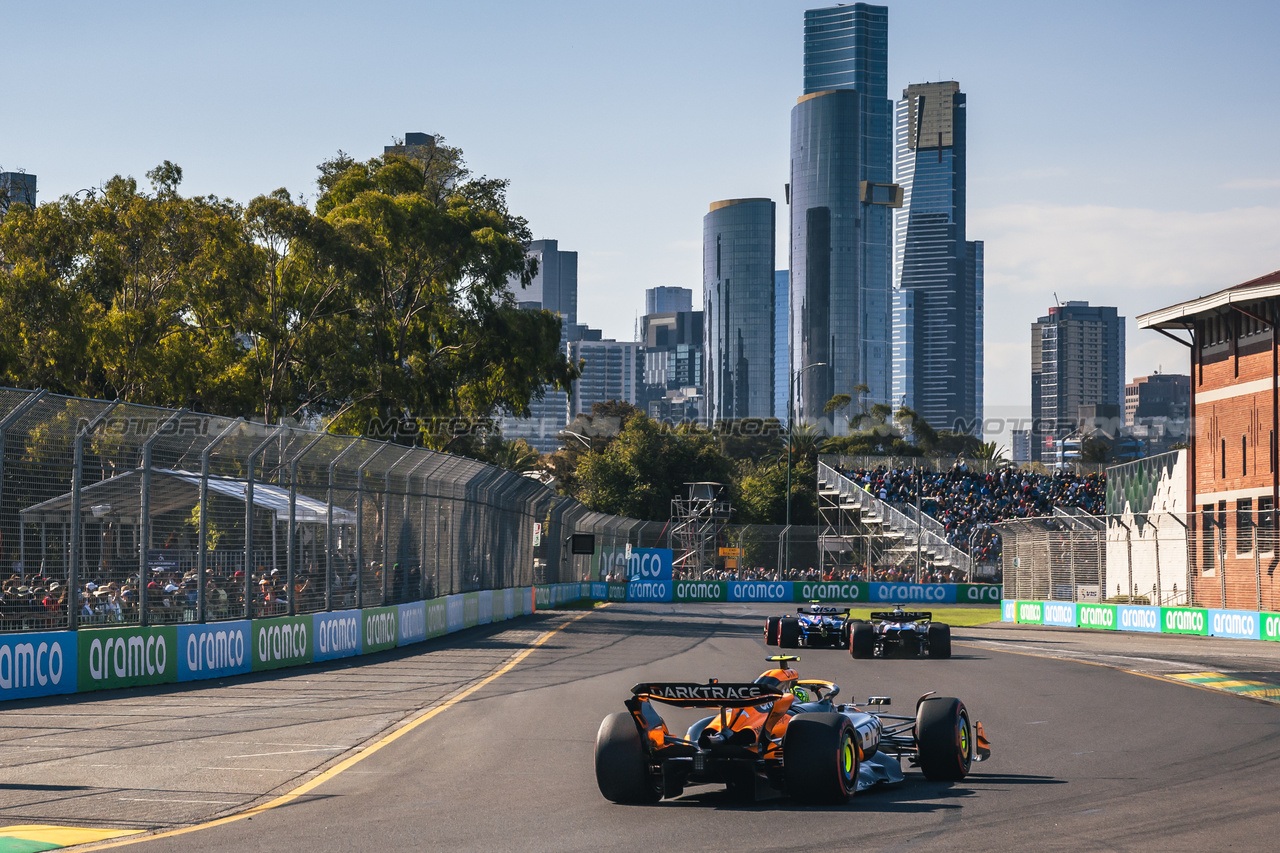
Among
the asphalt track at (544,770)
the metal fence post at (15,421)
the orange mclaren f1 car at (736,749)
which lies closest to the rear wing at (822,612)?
the asphalt track at (544,770)

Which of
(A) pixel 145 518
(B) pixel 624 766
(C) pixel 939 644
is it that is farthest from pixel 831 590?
(B) pixel 624 766

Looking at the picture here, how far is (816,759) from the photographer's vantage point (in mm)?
8375

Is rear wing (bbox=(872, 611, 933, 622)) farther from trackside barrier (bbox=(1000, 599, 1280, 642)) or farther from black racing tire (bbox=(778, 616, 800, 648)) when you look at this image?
trackside barrier (bbox=(1000, 599, 1280, 642))

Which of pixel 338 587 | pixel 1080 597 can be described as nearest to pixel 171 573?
pixel 338 587

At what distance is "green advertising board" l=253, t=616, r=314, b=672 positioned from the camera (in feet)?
61.5

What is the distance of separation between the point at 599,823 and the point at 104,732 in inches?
240

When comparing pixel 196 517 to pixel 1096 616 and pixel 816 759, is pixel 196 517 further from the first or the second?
pixel 1096 616

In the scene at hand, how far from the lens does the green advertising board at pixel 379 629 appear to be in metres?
22.3

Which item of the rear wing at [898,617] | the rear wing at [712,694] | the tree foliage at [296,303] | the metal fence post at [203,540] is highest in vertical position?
the tree foliage at [296,303]

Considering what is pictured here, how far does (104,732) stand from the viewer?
39.3 feet

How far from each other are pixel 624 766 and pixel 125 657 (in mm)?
9797

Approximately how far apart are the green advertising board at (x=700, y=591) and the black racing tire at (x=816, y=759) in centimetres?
5061

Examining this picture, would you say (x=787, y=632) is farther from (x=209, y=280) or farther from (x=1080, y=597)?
(x=209, y=280)

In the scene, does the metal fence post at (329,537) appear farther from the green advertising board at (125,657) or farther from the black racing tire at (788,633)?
the black racing tire at (788,633)
